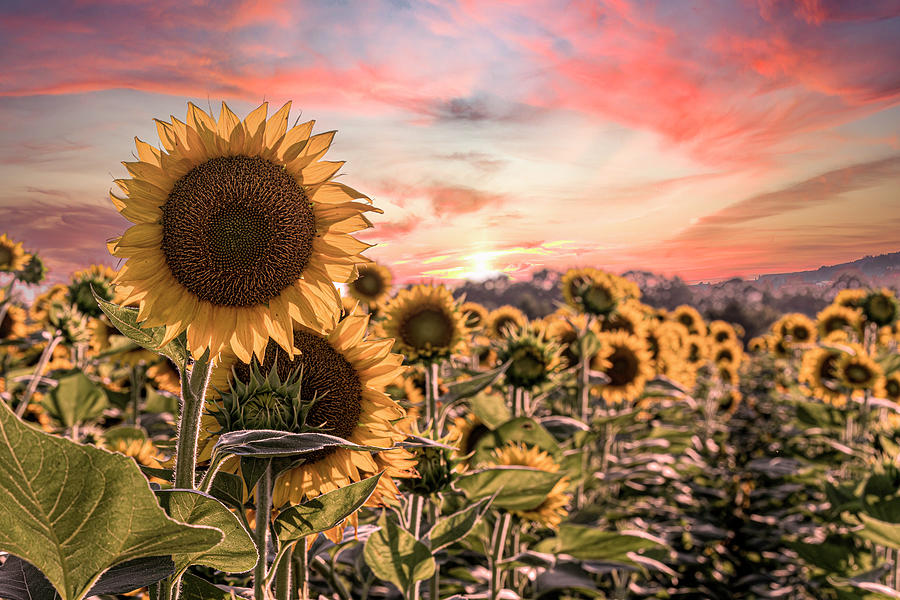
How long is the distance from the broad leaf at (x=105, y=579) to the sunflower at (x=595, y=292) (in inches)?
143

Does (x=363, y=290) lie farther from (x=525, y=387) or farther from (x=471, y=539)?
(x=471, y=539)

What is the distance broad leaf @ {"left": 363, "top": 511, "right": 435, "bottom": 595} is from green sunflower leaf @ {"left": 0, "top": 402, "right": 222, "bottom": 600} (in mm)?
610

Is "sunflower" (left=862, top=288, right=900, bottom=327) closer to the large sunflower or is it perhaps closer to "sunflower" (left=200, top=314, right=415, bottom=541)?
"sunflower" (left=200, top=314, right=415, bottom=541)

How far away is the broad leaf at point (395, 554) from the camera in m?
1.16

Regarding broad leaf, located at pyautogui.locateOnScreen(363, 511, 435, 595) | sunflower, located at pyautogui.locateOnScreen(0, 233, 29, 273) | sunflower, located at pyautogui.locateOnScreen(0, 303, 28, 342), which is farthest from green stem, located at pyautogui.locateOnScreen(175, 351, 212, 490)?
sunflower, located at pyautogui.locateOnScreen(0, 303, 28, 342)

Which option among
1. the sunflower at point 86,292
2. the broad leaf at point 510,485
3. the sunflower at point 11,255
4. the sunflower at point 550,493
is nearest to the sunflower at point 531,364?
the sunflower at point 550,493

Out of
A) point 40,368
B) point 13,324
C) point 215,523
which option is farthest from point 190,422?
point 13,324

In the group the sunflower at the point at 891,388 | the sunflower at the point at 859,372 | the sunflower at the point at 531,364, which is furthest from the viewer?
the sunflower at the point at 891,388

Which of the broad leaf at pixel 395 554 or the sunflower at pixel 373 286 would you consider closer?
the broad leaf at pixel 395 554

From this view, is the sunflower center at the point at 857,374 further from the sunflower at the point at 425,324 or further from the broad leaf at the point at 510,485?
the broad leaf at the point at 510,485

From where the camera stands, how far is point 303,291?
0.91 metres

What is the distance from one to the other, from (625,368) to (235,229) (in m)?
3.72

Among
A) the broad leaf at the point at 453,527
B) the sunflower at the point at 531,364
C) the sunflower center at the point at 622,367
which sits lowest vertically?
the broad leaf at the point at 453,527

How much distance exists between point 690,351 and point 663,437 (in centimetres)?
328
